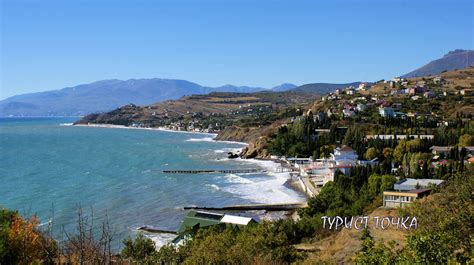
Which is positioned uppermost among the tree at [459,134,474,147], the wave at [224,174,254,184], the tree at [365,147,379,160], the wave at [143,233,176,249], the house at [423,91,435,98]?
the house at [423,91,435,98]

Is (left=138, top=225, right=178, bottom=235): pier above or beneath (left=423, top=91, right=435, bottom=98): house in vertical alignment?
beneath

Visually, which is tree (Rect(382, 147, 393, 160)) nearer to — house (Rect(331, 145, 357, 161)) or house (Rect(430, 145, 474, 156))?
house (Rect(331, 145, 357, 161))

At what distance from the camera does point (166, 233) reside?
114 ft

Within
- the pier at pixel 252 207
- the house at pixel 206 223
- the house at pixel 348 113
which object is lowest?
the pier at pixel 252 207

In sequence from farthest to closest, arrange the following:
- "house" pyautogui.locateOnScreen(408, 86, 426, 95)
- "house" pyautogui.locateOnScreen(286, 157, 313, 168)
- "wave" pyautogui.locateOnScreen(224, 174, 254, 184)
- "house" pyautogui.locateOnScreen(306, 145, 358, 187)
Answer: "house" pyautogui.locateOnScreen(408, 86, 426, 95), "house" pyautogui.locateOnScreen(286, 157, 313, 168), "wave" pyautogui.locateOnScreen(224, 174, 254, 184), "house" pyautogui.locateOnScreen(306, 145, 358, 187)

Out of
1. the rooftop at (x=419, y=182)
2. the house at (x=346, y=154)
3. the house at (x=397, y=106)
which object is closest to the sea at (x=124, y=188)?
the house at (x=346, y=154)

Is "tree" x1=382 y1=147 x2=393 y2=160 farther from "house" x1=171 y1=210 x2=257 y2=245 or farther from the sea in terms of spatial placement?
"house" x1=171 y1=210 x2=257 y2=245

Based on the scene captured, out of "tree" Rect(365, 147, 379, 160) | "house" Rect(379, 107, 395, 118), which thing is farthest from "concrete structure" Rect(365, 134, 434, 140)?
"house" Rect(379, 107, 395, 118)

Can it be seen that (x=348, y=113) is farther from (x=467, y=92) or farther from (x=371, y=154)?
(x=371, y=154)

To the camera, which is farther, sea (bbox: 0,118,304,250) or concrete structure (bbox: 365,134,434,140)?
concrete structure (bbox: 365,134,434,140)

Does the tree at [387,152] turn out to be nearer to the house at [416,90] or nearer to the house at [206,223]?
the house at [206,223]

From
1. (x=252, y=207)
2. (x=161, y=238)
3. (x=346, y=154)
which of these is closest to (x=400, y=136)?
(x=346, y=154)

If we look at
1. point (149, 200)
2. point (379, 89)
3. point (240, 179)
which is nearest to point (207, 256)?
point (149, 200)

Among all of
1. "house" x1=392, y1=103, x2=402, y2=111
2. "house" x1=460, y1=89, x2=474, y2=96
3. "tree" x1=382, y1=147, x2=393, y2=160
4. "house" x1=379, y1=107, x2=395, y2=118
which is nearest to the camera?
"tree" x1=382, y1=147, x2=393, y2=160
